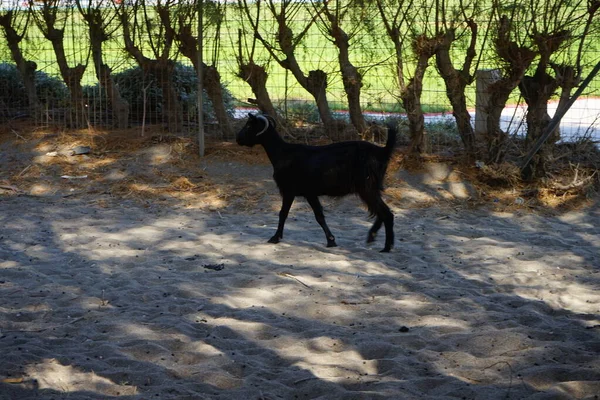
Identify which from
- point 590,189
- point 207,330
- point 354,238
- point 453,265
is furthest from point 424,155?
point 207,330

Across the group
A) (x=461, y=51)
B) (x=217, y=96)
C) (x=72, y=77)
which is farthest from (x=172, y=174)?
(x=461, y=51)

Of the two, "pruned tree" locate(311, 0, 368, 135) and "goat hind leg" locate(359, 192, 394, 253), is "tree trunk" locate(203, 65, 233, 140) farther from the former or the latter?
"goat hind leg" locate(359, 192, 394, 253)

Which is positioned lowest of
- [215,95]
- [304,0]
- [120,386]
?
[120,386]

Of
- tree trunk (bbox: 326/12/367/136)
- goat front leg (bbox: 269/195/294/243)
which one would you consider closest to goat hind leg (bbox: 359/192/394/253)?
goat front leg (bbox: 269/195/294/243)

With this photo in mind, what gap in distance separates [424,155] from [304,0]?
2845mm

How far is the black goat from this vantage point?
25.1ft

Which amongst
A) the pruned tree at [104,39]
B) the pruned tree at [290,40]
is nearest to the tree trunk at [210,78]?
the pruned tree at [290,40]

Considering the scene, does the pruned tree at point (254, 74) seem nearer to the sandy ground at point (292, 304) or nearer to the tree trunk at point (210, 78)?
the tree trunk at point (210, 78)

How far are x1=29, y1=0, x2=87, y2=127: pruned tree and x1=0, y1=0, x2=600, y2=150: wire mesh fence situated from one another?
0.02 m

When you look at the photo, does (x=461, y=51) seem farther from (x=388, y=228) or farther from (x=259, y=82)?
(x=388, y=228)

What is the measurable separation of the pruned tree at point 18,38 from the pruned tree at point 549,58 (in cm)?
795

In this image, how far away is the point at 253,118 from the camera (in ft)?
27.3

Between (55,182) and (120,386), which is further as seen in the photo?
(55,182)

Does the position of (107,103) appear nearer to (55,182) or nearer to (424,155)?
(55,182)
